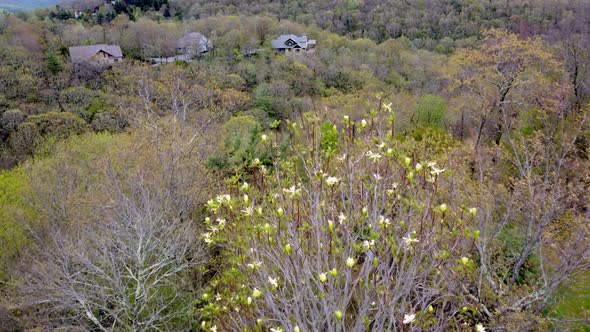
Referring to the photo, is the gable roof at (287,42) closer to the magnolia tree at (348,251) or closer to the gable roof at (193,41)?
the gable roof at (193,41)

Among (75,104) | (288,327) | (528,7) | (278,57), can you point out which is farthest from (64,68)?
(528,7)

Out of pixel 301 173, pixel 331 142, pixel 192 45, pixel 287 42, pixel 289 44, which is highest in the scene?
pixel 331 142

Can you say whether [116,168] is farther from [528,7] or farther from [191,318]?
[528,7]

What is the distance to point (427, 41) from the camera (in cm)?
4084

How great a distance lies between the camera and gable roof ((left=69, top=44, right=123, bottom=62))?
3042 centimetres

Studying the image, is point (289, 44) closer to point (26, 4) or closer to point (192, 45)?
point (192, 45)

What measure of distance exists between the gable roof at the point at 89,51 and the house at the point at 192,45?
208 inches

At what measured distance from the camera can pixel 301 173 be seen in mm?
9562

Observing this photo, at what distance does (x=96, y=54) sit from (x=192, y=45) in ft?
26.0

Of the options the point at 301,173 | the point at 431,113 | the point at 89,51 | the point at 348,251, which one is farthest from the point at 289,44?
the point at 348,251

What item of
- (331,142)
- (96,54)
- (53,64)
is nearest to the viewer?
(331,142)

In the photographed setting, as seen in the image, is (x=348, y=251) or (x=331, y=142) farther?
(x=331, y=142)

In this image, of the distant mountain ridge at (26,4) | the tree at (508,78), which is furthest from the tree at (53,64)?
the distant mountain ridge at (26,4)

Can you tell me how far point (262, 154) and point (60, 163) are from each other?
8.30 metres
